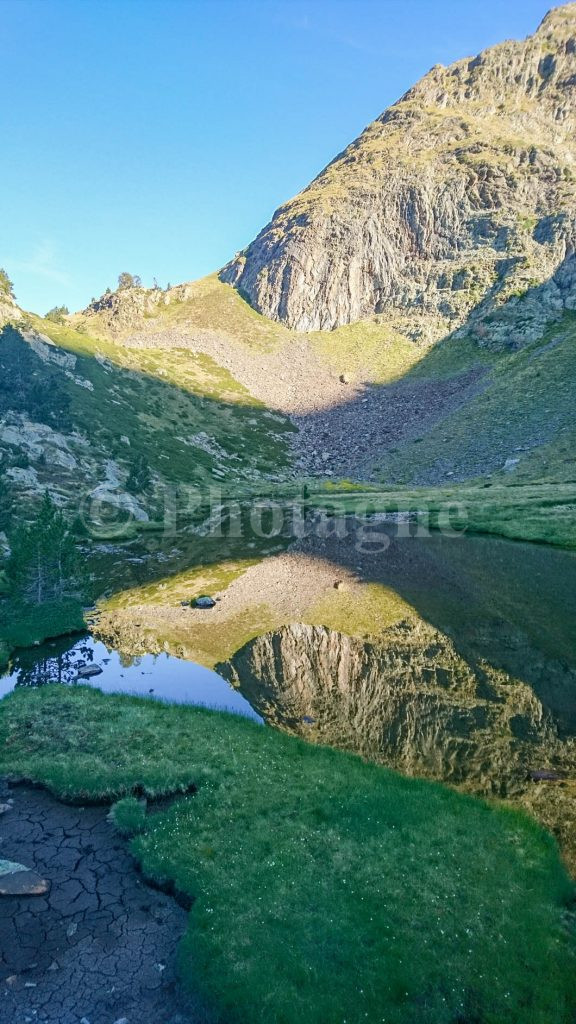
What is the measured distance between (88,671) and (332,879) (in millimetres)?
18618

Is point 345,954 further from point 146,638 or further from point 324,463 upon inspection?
point 324,463

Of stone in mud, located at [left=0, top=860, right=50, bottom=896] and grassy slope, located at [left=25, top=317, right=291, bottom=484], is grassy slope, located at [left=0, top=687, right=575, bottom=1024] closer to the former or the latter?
stone in mud, located at [left=0, top=860, right=50, bottom=896]

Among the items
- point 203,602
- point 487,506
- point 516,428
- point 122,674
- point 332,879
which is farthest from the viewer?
point 516,428

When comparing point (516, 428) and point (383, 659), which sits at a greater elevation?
point (516, 428)

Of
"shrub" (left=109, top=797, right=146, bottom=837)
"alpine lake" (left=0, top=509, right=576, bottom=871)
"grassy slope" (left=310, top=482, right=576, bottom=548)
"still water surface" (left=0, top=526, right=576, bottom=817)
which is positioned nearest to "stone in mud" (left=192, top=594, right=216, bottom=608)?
"alpine lake" (left=0, top=509, right=576, bottom=871)

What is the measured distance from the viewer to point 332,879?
38.2 feet

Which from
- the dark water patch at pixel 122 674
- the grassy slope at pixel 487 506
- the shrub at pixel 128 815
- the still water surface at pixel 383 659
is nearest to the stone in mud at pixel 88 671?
the dark water patch at pixel 122 674

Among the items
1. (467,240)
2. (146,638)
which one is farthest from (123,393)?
(467,240)

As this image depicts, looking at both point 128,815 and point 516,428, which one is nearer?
point 128,815

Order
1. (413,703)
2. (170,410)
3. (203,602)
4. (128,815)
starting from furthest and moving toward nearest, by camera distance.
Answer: (170,410) → (203,602) → (413,703) → (128,815)

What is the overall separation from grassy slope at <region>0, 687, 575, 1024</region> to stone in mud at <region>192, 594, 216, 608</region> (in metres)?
19.3

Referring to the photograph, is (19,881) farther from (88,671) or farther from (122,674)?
(88,671)

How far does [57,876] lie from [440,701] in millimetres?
15197

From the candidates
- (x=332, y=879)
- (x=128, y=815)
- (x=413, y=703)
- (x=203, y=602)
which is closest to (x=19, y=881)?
(x=128, y=815)
